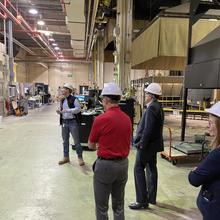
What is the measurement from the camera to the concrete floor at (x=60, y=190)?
3.01 meters

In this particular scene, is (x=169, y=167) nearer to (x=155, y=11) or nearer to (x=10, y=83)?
(x=155, y=11)

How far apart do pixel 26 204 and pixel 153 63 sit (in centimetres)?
700

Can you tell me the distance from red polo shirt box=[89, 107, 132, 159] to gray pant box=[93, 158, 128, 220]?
76 millimetres

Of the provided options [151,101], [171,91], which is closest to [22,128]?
[151,101]

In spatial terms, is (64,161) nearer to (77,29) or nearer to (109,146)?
(109,146)

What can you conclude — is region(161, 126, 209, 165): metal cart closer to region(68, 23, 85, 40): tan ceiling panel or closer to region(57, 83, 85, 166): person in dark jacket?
region(57, 83, 85, 166): person in dark jacket

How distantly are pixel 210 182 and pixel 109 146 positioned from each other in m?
0.86

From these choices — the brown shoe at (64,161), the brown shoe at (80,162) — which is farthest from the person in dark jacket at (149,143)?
the brown shoe at (64,161)

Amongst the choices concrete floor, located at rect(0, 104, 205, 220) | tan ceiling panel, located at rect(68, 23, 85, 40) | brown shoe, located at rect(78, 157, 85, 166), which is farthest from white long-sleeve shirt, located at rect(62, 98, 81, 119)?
tan ceiling panel, located at rect(68, 23, 85, 40)

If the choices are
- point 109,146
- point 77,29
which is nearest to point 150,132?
point 109,146

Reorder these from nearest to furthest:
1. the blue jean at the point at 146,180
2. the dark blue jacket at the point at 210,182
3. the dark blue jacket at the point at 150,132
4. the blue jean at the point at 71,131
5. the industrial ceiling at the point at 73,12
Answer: the dark blue jacket at the point at 210,182 → the dark blue jacket at the point at 150,132 → the blue jean at the point at 146,180 → the blue jean at the point at 71,131 → the industrial ceiling at the point at 73,12

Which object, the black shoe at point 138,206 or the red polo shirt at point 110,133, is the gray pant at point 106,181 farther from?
the black shoe at point 138,206

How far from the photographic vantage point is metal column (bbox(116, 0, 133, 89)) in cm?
725

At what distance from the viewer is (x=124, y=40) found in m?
7.35
